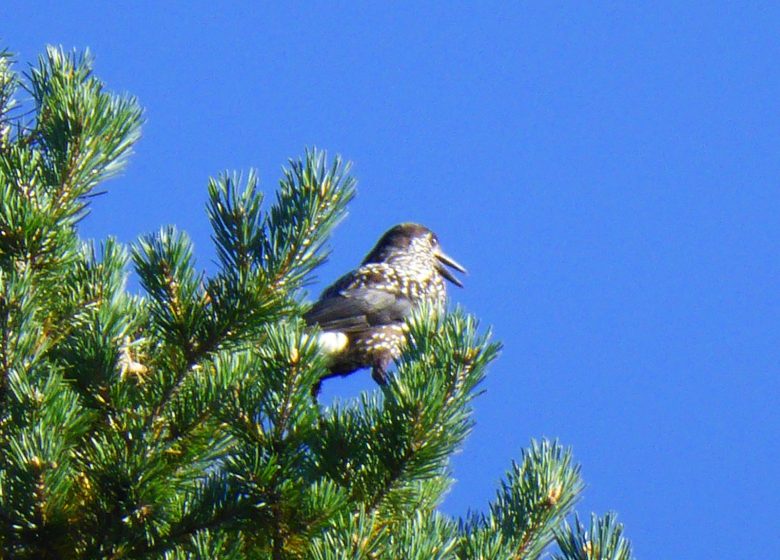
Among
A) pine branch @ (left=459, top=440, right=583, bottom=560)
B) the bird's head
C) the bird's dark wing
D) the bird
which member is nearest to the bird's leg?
the bird

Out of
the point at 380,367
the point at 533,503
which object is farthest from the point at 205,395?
the point at 380,367

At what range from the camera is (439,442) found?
2.24 meters

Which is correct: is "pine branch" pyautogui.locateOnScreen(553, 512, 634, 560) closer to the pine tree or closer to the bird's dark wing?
the pine tree

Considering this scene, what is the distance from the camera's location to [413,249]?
6703 mm

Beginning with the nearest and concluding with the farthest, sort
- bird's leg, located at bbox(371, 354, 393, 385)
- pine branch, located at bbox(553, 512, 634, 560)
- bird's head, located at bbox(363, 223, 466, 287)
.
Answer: pine branch, located at bbox(553, 512, 634, 560), bird's leg, located at bbox(371, 354, 393, 385), bird's head, located at bbox(363, 223, 466, 287)

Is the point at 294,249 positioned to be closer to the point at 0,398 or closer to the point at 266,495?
the point at 266,495

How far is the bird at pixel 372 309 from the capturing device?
5516 mm

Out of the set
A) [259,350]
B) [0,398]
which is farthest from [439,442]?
[0,398]

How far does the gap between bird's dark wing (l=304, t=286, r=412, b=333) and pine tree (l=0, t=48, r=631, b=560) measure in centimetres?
303

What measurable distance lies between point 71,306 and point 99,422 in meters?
0.31

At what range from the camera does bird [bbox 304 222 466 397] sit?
5.52 meters

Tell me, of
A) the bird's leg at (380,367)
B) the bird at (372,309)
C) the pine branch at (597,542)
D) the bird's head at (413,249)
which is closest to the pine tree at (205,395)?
the pine branch at (597,542)

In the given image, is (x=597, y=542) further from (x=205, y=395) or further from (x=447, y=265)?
(x=447, y=265)

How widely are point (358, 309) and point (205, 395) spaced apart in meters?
3.33
